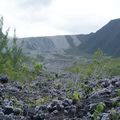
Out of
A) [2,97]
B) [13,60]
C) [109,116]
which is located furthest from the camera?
[13,60]

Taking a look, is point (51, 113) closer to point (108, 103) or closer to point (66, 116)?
point (66, 116)

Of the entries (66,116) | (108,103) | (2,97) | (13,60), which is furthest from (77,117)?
(13,60)

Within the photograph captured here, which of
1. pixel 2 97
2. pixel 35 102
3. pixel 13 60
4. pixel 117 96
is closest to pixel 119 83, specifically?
pixel 117 96

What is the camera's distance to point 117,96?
88.1ft

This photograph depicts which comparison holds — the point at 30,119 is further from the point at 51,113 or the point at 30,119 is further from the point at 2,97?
the point at 2,97

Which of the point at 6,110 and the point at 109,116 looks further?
the point at 6,110

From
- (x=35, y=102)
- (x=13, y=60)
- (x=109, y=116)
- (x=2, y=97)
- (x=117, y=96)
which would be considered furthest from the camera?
(x=13, y=60)

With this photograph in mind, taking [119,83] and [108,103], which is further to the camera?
[119,83]

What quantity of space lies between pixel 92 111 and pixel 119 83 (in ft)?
21.8

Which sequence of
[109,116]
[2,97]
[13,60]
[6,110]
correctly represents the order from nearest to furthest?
[109,116], [6,110], [2,97], [13,60]

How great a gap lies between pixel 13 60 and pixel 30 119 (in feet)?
174

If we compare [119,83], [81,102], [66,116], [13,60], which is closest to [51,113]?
[66,116]

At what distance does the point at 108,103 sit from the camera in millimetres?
25453

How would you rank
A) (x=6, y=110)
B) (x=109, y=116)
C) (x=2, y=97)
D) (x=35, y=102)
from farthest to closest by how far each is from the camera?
(x=35, y=102) < (x=2, y=97) < (x=6, y=110) < (x=109, y=116)
